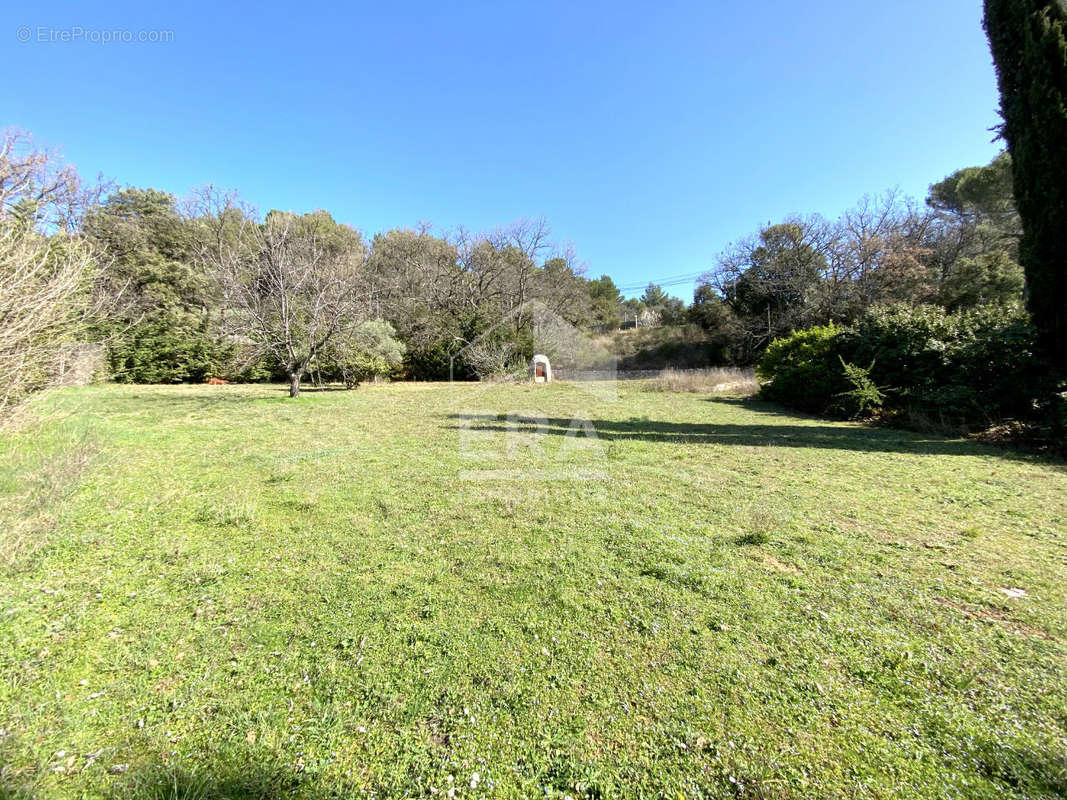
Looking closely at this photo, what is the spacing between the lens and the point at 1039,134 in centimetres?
641

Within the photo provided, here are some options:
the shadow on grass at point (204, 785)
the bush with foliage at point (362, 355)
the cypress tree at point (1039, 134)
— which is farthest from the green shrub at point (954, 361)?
the bush with foliage at point (362, 355)

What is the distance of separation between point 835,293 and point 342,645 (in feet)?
75.3

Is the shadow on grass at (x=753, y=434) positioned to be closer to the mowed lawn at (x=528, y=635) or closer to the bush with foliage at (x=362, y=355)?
the mowed lawn at (x=528, y=635)

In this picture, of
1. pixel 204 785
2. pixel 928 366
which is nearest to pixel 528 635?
pixel 204 785

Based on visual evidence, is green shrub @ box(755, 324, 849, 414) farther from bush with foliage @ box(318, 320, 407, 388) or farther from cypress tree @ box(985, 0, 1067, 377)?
bush with foliage @ box(318, 320, 407, 388)

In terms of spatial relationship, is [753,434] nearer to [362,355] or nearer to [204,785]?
[204,785]

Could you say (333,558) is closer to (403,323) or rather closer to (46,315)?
(46,315)

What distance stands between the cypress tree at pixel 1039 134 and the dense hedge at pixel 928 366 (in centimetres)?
49

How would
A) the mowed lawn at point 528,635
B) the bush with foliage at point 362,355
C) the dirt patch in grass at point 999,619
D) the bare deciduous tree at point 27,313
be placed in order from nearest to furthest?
the mowed lawn at point 528,635
the dirt patch in grass at point 999,619
the bare deciduous tree at point 27,313
the bush with foliage at point 362,355

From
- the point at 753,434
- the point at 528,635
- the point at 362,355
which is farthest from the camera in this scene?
the point at 362,355

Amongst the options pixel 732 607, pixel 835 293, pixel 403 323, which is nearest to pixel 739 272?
pixel 835 293

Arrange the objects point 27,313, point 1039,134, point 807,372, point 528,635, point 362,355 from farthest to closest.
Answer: point 362,355
point 807,372
point 1039,134
point 27,313
point 528,635

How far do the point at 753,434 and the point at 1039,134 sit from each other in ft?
21.3

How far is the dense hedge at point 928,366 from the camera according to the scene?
7180 mm
